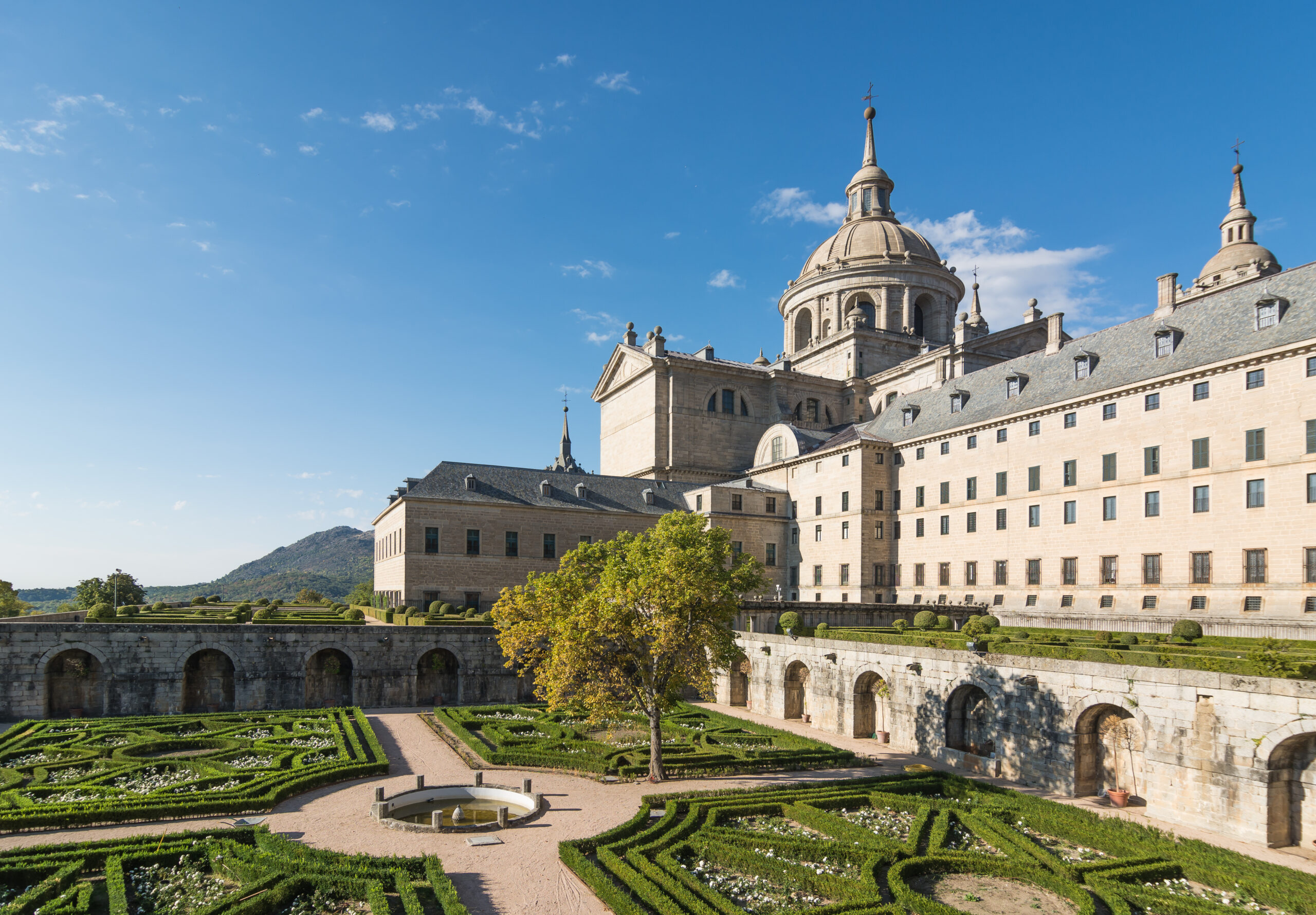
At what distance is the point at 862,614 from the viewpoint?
43188mm

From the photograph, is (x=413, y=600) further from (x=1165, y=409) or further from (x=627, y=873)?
(x=1165, y=409)

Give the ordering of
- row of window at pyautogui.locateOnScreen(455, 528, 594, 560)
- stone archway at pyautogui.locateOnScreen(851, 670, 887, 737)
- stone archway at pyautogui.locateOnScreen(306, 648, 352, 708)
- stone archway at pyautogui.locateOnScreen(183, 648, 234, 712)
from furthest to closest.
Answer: row of window at pyautogui.locateOnScreen(455, 528, 594, 560), stone archway at pyautogui.locateOnScreen(306, 648, 352, 708), stone archway at pyautogui.locateOnScreen(183, 648, 234, 712), stone archway at pyautogui.locateOnScreen(851, 670, 887, 737)

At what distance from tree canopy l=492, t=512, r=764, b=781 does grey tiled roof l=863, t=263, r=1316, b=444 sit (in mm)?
26482

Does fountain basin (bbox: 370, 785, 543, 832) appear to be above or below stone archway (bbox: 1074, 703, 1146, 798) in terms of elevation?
below

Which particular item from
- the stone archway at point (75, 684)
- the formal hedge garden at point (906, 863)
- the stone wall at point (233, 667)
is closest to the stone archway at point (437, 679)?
the stone wall at point (233, 667)

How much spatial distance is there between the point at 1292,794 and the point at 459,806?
2121 cm

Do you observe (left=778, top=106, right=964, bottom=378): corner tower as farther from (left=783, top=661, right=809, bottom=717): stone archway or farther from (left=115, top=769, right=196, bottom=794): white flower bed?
(left=115, top=769, right=196, bottom=794): white flower bed

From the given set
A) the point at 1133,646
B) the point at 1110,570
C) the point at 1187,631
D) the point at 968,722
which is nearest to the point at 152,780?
the point at 968,722

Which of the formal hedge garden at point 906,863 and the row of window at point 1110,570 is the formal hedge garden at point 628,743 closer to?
the formal hedge garden at point 906,863

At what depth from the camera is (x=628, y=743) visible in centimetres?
3038

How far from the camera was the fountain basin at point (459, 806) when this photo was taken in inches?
800

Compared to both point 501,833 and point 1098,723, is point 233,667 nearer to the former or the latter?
point 501,833

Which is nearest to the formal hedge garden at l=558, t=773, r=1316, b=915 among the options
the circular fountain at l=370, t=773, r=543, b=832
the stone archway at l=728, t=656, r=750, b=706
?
the circular fountain at l=370, t=773, r=543, b=832

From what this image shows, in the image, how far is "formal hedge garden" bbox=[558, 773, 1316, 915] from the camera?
15625 millimetres
